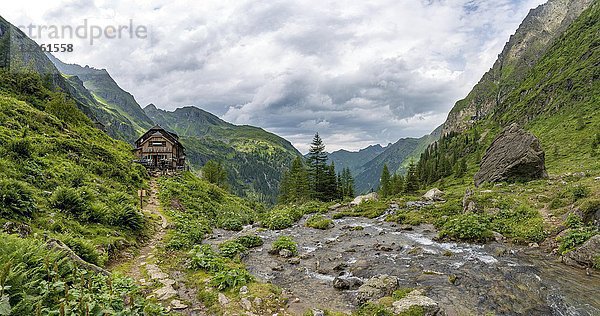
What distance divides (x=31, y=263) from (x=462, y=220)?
923 inches

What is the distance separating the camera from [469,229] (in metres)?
21.3

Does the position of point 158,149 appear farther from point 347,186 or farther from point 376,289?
point 376,289

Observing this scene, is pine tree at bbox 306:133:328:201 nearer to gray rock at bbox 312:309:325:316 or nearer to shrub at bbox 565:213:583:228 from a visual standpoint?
shrub at bbox 565:213:583:228

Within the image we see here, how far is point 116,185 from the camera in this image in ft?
94.3

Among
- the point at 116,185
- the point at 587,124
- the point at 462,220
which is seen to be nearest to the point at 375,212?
the point at 462,220

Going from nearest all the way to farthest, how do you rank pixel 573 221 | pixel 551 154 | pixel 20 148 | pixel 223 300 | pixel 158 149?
pixel 223 300
pixel 573 221
pixel 20 148
pixel 158 149
pixel 551 154

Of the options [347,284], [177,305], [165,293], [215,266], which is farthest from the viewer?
[215,266]

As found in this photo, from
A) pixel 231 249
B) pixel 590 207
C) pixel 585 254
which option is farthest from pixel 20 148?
pixel 590 207

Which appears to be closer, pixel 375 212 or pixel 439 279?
pixel 439 279

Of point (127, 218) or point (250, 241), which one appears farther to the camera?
point (250, 241)

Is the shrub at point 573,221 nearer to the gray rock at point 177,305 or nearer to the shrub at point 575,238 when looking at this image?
the shrub at point 575,238

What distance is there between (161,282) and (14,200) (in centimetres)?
760

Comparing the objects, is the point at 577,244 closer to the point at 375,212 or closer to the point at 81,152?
the point at 375,212

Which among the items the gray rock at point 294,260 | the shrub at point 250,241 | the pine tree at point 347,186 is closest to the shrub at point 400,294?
the gray rock at point 294,260
